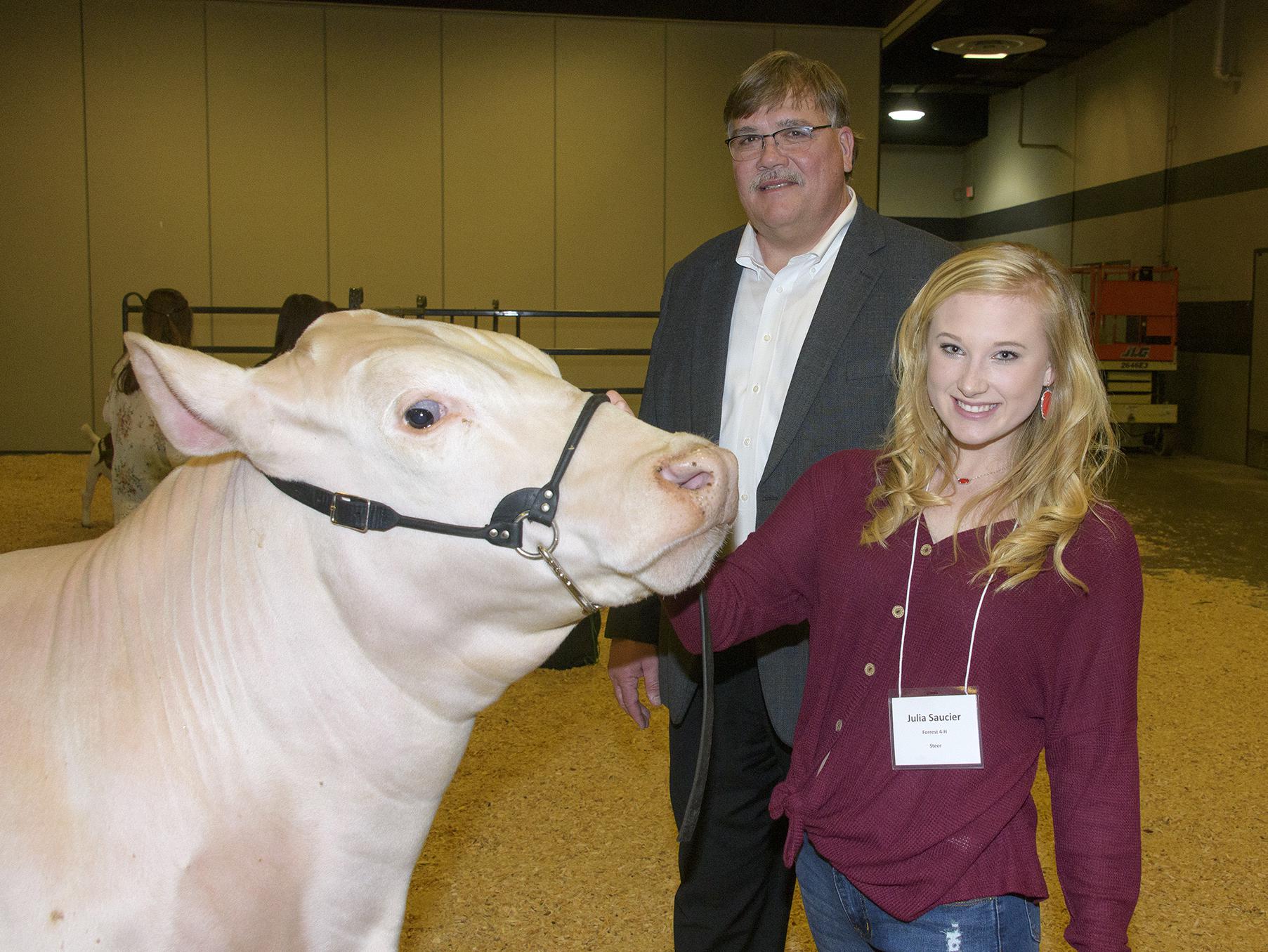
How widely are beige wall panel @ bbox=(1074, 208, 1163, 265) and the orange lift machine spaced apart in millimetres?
902

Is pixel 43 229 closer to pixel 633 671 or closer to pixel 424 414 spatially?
pixel 633 671

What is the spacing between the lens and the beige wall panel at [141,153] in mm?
9914

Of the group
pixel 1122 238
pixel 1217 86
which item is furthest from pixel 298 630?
pixel 1122 238

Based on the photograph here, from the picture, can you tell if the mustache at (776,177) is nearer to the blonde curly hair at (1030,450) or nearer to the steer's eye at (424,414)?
the blonde curly hair at (1030,450)

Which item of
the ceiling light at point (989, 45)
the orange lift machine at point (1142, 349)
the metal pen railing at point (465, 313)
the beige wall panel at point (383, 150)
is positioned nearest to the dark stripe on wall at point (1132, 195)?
the orange lift machine at point (1142, 349)

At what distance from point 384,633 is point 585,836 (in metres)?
2.06

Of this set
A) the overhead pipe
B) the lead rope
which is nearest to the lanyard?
the lead rope

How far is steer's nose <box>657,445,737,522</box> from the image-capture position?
96 cm

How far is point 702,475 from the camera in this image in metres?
0.97

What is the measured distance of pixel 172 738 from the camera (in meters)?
0.99

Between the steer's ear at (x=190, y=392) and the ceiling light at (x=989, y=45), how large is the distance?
12.6m

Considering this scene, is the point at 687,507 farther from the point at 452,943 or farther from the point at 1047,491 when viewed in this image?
the point at 452,943

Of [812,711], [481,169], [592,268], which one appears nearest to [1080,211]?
[592,268]

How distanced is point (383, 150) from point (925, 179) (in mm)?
11049
